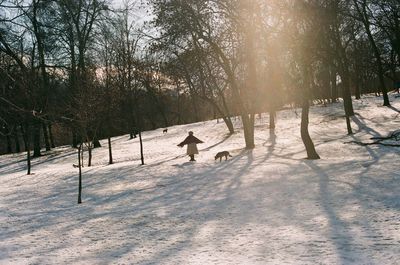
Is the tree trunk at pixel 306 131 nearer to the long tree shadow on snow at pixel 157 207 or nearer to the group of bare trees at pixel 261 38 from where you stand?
the group of bare trees at pixel 261 38

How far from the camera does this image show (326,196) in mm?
10844

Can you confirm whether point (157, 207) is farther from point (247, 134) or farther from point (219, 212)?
point (247, 134)

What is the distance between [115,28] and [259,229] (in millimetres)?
23121

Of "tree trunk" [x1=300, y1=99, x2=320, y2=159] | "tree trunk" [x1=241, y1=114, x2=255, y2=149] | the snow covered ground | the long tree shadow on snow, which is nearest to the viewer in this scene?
the snow covered ground

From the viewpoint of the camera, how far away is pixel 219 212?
34.2ft

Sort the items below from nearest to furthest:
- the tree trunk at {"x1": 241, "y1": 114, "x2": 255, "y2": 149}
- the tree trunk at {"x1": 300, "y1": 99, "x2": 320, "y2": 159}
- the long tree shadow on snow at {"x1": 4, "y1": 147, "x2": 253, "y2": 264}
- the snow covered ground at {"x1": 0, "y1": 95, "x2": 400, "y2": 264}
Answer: the snow covered ground at {"x1": 0, "y1": 95, "x2": 400, "y2": 264} < the long tree shadow on snow at {"x1": 4, "y1": 147, "x2": 253, "y2": 264} < the tree trunk at {"x1": 300, "y1": 99, "x2": 320, "y2": 159} < the tree trunk at {"x1": 241, "y1": 114, "x2": 255, "y2": 149}

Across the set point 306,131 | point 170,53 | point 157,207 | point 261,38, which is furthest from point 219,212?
point 170,53

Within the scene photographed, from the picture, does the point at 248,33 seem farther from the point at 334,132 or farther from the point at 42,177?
the point at 42,177

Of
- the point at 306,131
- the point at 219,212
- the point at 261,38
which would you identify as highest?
the point at 261,38

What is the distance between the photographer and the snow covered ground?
743cm

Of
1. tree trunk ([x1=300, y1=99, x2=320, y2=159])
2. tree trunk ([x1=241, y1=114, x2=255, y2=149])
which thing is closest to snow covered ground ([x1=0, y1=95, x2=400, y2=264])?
tree trunk ([x1=300, y1=99, x2=320, y2=159])

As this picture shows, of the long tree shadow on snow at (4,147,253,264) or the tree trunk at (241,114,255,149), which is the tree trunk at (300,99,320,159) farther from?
the tree trunk at (241,114,255,149)

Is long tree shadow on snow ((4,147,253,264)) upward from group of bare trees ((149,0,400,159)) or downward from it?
downward

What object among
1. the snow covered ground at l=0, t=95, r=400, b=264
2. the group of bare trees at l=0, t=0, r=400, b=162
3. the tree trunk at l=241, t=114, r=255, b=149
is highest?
the group of bare trees at l=0, t=0, r=400, b=162
